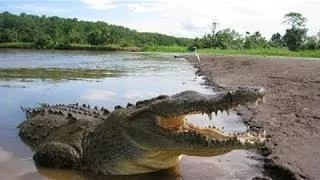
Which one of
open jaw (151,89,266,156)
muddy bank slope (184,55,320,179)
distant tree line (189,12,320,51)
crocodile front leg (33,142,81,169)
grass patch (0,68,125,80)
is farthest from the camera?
distant tree line (189,12,320,51)

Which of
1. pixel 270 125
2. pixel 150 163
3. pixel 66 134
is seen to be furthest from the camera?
pixel 270 125

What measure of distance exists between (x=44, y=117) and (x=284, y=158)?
3502 mm

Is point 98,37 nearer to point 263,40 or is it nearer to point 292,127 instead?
point 263,40

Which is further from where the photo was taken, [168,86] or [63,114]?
[168,86]

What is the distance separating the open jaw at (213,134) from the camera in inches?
153

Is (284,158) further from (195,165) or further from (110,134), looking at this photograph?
(110,134)

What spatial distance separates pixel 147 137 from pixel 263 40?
71601mm

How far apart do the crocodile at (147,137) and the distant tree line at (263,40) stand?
53749mm

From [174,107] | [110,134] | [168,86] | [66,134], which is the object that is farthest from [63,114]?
[168,86]

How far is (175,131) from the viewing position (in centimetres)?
432

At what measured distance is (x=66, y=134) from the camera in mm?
5469

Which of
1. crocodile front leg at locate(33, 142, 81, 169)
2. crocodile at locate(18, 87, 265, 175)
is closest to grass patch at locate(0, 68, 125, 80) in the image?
crocodile at locate(18, 87, 265, 175)

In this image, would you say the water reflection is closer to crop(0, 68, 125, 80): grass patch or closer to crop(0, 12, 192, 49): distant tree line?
crop(0, 68, 125, 80): grass patch

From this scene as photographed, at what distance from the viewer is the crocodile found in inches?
157
